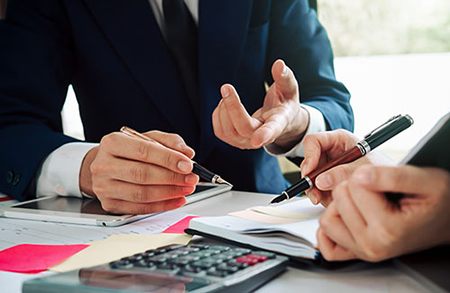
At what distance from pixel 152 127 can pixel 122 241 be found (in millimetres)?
622

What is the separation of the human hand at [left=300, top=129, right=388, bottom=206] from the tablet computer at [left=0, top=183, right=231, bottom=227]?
0.85 feet

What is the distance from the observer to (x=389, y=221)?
20.8 inches

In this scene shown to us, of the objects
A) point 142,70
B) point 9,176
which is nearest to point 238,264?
point 9,176

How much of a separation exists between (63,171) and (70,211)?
0.12 meters

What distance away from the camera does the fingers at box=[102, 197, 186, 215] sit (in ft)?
3.01

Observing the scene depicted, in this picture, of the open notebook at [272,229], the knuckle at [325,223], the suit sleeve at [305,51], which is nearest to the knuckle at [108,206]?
the open notebook at [272,229]

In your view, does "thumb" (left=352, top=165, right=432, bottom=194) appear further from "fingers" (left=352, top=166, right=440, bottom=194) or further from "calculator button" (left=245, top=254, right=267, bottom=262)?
"calculator button" (left=245, top=254, right=267, bottom=262)

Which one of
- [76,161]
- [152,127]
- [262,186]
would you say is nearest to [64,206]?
[76,161]

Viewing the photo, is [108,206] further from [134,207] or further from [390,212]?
[390,212]

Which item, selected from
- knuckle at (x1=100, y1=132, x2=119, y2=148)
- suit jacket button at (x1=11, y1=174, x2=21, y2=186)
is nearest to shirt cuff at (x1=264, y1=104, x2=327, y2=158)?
knuckle at (x1=100, y1=132, x2=119, y2=148)

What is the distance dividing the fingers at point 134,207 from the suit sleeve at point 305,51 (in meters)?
0.53

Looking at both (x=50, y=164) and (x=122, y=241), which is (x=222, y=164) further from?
(x=122, y=241)

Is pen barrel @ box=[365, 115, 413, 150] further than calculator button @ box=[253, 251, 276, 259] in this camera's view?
Yes

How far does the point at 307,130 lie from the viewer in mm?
1168
